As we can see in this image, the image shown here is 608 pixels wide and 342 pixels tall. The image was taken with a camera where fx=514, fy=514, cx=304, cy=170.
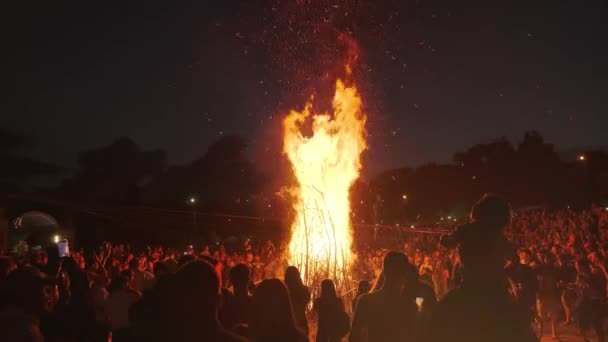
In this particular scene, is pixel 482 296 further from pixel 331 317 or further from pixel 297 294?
pixel 331 317

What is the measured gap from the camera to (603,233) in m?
16.4

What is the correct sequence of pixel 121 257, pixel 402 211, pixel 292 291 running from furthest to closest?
pixel 402 211 → pixel 121 257 → pixel 292 291

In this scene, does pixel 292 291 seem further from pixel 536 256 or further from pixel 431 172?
pixel 431 172

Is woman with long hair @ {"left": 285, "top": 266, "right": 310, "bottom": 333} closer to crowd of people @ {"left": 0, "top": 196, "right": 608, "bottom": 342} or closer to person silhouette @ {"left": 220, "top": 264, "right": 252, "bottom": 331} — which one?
crowd of people @ {"left": 0, "top": 196, "right": 608, "bottom": 342}

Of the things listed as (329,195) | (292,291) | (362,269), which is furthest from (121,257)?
(292,291)

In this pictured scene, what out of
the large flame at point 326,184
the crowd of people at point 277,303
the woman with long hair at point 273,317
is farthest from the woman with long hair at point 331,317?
the large flame at point 326,184

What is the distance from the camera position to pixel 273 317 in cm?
400

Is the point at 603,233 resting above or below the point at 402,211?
below

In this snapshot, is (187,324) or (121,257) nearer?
(187,324)

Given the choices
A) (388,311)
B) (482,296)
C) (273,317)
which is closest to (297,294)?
(388,311)

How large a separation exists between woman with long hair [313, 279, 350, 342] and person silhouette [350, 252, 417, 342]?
2.45 meters

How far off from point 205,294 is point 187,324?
0.19m

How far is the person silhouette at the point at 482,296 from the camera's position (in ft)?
8.86

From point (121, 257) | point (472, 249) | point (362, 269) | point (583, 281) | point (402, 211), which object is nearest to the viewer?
point (472, 249)
